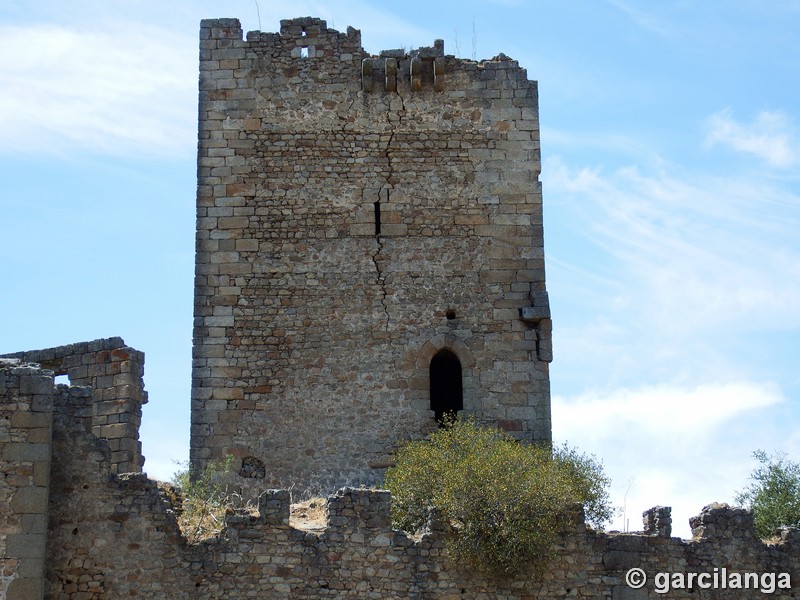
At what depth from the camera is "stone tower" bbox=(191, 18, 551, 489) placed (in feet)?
61.4

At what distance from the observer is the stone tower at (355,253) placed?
18.7 m

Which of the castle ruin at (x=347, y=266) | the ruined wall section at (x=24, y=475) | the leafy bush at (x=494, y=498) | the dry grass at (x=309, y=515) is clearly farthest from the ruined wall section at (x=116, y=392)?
the leafy bush at (x=494, y=498)

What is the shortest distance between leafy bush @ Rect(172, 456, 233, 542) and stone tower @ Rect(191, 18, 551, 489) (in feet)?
1.15

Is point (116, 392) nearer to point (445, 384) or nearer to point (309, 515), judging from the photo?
point (309, 515)

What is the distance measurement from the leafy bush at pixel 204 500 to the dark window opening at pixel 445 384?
269cm

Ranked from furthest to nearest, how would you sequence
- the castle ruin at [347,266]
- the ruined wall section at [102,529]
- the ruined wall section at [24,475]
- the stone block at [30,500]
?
1. the castle ruin at [347,266]
2. the ruined wall section at [102,529]
3. the stone block at [30,500]
4. the ruined wall section at [24,475]

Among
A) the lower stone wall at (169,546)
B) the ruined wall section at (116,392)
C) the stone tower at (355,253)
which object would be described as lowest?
the lower stone wall at (169,546)

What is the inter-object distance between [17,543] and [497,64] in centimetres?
917

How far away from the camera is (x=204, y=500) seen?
16.7 m

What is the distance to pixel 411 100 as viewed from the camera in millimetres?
20016

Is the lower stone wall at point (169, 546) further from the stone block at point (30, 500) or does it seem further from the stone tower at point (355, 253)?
the stone tower at point (355, 253)

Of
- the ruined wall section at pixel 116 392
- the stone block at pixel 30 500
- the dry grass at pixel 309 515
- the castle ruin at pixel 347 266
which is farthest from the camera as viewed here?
the castle ruin at pixel 347 266

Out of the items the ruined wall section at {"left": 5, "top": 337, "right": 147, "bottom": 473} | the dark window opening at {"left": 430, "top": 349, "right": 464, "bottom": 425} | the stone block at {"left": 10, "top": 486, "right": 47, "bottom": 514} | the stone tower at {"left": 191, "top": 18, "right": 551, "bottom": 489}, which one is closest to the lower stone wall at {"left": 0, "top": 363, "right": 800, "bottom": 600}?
the stone block at {"left": 10, "top": 486, "right": 47, "bottom": 514}

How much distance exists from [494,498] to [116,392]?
14.7 ft
